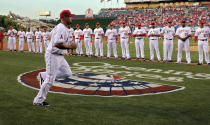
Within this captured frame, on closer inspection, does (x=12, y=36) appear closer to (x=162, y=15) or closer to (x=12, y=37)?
(x=12, y=37)

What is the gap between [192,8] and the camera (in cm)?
6081

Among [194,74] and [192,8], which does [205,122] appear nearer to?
[194,74]

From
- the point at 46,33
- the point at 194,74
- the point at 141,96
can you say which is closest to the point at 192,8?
the point at 46,33

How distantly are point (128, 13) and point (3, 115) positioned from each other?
213 feet

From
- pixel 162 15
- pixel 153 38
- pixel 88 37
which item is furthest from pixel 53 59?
pixel 162 15

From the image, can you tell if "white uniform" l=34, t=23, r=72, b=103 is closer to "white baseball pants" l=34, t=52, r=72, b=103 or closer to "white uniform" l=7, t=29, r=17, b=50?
"white baseball pants" l=34, t=52, r=72, b=103

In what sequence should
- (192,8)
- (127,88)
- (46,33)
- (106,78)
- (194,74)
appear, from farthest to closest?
(192,8), (46,33), (194,74), (106,78), (127,88)

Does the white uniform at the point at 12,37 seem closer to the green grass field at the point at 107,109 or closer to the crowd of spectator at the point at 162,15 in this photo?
the green grass field at the point at 107,109

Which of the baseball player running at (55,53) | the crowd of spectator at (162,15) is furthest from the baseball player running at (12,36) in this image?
the crowd of spectator at (162,15)

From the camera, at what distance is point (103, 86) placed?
7.33m

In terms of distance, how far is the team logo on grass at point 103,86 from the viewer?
6641 mm

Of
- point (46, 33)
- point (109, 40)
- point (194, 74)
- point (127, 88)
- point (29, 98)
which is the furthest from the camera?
point (46, 33)

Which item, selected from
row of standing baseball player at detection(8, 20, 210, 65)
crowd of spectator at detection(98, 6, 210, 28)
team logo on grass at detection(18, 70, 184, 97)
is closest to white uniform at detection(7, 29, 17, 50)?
row of standing baseball player at detection(8, 20, 210, 65)

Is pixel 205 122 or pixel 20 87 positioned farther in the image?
pixel 20 87
